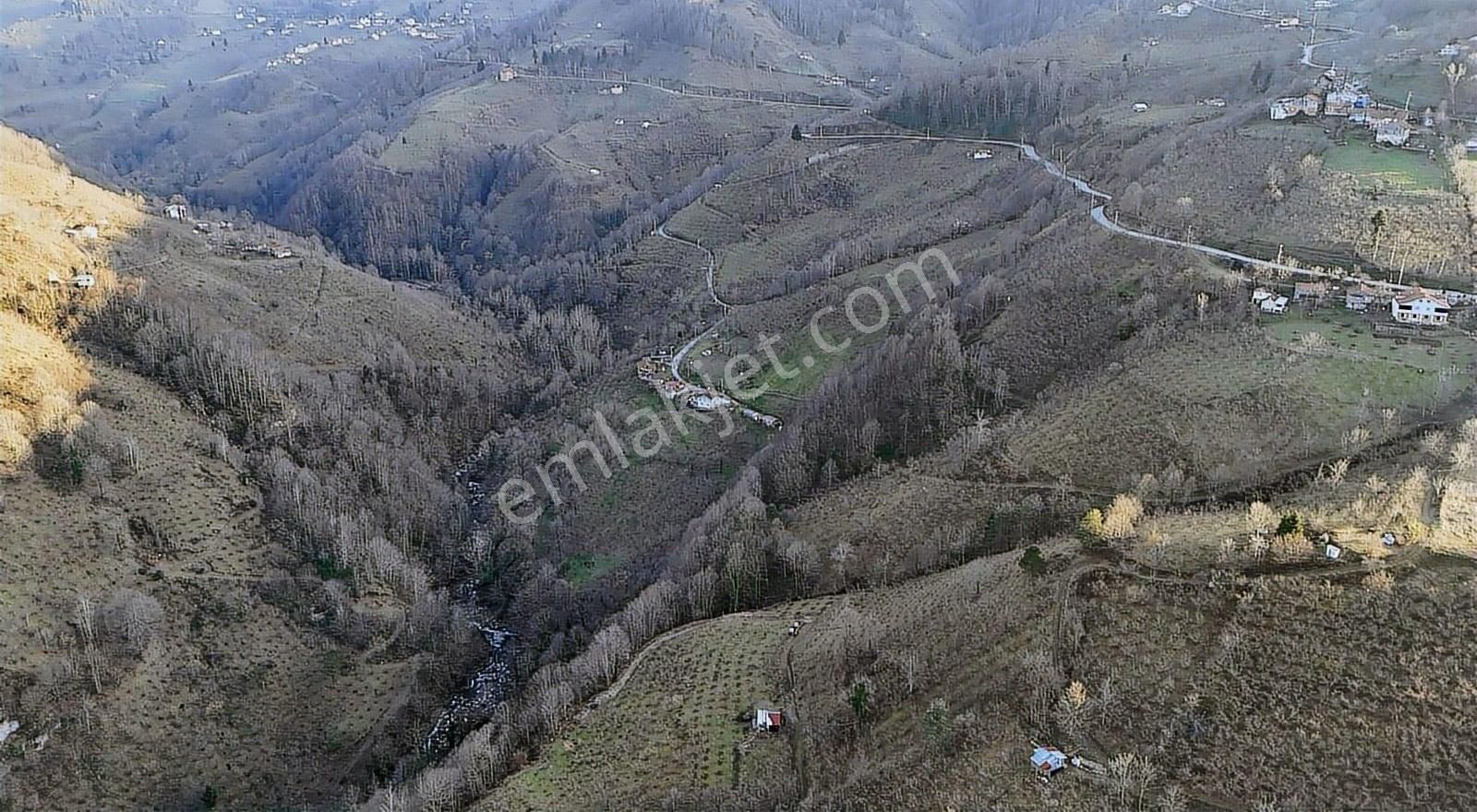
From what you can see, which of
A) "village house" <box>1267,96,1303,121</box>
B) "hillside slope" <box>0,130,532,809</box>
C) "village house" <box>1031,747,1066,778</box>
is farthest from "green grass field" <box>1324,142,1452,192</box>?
"hillside slope" <box>0,130,532,809</box>

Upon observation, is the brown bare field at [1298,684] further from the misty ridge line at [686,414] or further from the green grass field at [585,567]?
the misty ridge line at [686,414]

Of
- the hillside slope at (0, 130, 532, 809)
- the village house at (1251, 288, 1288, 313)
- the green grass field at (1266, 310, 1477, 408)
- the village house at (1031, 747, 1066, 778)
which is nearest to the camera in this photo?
the village house at (1031, 747, 1066, 778)

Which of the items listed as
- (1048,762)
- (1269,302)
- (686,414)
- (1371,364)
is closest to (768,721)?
(1048,762)

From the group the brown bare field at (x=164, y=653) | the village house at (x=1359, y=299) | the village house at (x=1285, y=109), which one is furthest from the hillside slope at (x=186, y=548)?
the village house at (x=1285, y=109)

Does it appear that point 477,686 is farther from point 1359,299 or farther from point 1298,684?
point 1359,299

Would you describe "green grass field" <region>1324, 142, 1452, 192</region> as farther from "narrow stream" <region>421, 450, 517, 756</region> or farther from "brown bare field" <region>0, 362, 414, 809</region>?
"brown bare field" <region>0, 362, 414, 809</region>

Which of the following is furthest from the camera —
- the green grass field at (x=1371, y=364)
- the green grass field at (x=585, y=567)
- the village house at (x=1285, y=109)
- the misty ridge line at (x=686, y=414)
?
the village house at (x=1285, y=109)
